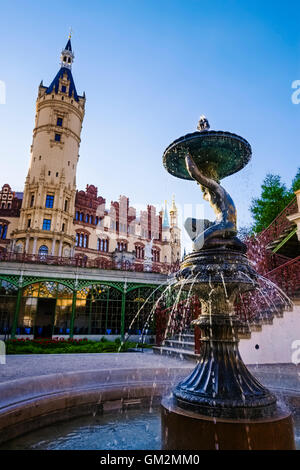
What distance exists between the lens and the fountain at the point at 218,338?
7.59ft

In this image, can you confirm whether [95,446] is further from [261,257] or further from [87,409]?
[261,257]

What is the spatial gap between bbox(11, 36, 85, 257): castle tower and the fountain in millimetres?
31636

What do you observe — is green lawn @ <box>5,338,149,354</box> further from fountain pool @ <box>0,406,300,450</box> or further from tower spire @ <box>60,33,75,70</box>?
tower spire @ <box>60,33,75,70</box>

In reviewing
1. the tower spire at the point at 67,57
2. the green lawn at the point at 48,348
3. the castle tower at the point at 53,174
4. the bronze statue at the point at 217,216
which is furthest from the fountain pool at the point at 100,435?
the tower spire at the point at 67,57

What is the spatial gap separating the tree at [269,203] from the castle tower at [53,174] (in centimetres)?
2249

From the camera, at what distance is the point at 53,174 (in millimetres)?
36656

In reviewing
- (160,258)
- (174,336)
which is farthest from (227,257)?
(160,258)

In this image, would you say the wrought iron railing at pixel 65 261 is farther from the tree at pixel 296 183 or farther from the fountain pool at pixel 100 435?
the fountain pool at pixel 100 435

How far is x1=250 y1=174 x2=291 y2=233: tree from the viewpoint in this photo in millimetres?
21484

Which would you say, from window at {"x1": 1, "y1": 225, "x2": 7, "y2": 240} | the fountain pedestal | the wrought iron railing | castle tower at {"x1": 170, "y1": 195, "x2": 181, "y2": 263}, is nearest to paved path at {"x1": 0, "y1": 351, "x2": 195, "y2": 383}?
the fountain pedestal

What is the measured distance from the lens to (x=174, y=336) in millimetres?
11734

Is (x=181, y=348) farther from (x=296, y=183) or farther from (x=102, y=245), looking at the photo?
(x=102, y=245)

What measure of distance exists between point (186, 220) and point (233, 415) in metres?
2.37

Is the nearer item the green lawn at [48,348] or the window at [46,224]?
the green lawn at [48,348]
